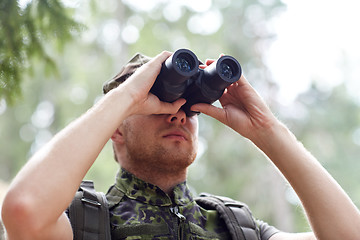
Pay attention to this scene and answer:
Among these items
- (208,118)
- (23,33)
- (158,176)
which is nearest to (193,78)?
(158,176)

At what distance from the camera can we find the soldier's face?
7.23 feet

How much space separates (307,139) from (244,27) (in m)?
3.43

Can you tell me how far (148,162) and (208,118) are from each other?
8.66m

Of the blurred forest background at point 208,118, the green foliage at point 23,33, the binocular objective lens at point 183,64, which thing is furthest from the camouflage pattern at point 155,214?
the blurred forest background at point 208,118

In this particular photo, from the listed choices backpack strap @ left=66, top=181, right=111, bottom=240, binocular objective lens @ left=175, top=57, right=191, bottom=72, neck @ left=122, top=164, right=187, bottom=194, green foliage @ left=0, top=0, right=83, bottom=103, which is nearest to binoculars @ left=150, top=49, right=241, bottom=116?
binocular objective lens @ left=175, top=57, right=191, bottom=72

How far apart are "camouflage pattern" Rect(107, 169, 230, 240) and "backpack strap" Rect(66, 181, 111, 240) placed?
0.11 metres

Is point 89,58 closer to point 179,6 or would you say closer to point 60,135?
point 179,6

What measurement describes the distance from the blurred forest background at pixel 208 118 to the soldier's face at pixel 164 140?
6.48 m

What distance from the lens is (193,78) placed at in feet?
6.88

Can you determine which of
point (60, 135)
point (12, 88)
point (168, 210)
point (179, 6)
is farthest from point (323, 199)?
point (179, 6)

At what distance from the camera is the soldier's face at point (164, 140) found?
7.23 ft

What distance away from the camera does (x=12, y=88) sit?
2.62m

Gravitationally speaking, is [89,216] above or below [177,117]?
below

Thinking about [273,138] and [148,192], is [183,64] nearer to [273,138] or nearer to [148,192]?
[273,138]
